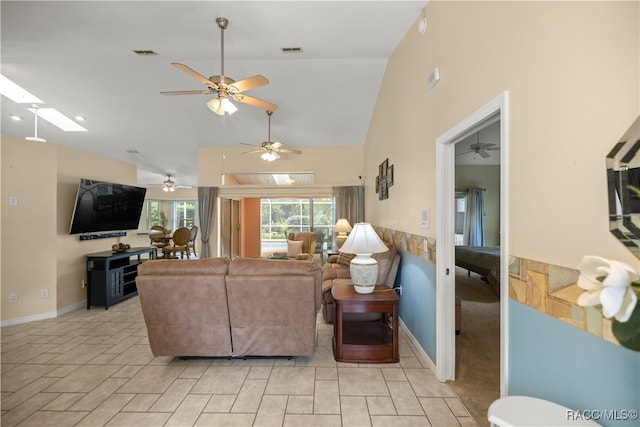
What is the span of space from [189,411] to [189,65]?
4.12m

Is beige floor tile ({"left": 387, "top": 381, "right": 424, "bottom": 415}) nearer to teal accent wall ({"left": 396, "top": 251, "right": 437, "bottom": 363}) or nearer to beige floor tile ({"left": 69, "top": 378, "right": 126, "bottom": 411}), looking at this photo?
teal accent wall ({"left": 396, "top": 251, "right": 437, "bottom": 363})

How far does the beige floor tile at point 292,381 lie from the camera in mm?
2236

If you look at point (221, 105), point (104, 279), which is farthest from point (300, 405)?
point (104, 279)

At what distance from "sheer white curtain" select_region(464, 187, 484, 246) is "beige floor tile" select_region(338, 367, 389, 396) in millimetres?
5418

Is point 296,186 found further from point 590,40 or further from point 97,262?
point 590,40

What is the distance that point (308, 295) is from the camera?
243 cm

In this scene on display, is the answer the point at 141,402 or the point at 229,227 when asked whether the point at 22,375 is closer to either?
the point at 141,402

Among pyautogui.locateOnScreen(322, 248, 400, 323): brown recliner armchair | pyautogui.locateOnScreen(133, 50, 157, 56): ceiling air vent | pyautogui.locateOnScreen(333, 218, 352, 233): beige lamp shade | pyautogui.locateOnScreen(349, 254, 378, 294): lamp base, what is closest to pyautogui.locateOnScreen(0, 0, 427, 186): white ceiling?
pyautogui.locateOnScreen(133, 50, 157, 56): ceiling air vent

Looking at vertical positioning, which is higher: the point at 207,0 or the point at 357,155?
the point at 207,0

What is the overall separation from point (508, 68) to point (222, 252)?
653 cm

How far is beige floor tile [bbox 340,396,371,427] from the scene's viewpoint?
1896mm

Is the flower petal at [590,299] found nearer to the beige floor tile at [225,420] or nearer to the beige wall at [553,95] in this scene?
the beige wall at [553,95]

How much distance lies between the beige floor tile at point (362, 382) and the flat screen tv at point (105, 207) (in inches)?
171

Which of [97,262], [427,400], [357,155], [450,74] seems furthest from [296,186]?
[427,400]
